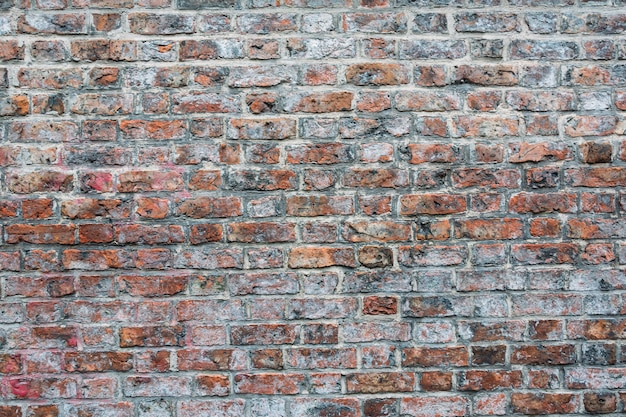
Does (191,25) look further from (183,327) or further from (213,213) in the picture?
(183,327)

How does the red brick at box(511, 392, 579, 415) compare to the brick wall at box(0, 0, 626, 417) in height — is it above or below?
below

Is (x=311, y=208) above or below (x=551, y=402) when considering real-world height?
above

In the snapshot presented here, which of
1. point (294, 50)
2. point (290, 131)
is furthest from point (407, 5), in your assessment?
point (290, 131)

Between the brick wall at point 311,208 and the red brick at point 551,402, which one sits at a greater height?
the brick wall at point 311,208

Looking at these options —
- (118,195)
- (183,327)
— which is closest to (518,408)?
Result: (183,327)

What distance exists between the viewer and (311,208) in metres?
2.07

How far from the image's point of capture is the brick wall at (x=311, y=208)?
2.07 meters

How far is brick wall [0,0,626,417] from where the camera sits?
6.79 feet

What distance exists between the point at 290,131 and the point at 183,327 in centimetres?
77

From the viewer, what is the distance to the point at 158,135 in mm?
2070

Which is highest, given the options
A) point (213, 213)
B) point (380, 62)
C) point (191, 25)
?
point (191, 25)

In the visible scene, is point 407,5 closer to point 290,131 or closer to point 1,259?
point 290,131

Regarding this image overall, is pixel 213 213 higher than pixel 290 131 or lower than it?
lower

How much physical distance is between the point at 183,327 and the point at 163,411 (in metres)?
0.30
